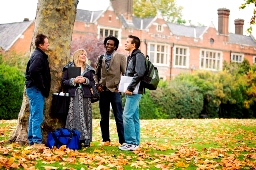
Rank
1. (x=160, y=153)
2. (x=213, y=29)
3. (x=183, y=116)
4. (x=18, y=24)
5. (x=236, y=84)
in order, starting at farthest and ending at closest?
1. (x=213, y=29)
2. (x=18, y=24)
3. (x=236, y=84)
4. (x=183, y=116)
5. (x=160, y=153)

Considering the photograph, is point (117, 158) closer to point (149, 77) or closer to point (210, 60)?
point (149, 77)

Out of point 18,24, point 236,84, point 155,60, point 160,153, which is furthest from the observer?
point 155,60

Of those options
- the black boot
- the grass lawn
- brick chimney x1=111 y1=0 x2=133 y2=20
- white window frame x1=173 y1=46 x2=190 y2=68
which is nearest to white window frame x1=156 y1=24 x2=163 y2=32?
white window frame x1=173 y1=46 x2=190 y2=68

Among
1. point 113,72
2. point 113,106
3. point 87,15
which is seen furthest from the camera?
point 87,15

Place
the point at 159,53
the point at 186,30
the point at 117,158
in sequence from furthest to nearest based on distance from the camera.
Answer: the point at 186,30 < the point at 159,53 < the point at 117,158

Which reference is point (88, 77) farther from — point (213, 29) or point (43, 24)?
point (213, 29)

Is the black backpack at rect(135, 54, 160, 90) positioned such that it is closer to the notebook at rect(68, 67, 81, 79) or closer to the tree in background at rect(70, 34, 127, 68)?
the notebook at rect(68, 67, 81, 79)

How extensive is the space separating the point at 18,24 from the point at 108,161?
91.5ft

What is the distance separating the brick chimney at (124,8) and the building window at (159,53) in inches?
120

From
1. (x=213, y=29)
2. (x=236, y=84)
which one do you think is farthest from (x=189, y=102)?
(x=213, y=29)

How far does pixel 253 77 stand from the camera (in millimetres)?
31828

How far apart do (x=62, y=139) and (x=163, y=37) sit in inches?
1261

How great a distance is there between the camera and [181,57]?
40500 mm

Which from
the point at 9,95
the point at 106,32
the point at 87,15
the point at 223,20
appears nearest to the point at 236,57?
the point at 223,20
